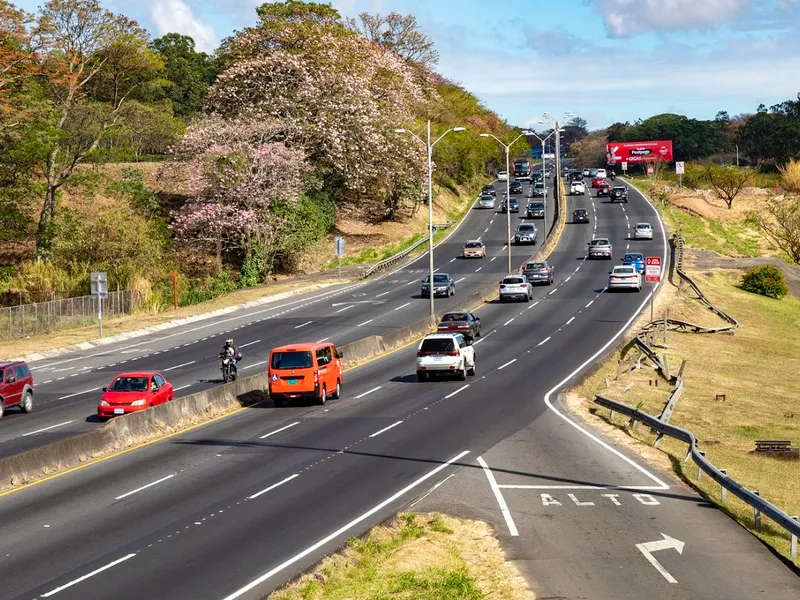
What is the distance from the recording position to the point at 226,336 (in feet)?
182

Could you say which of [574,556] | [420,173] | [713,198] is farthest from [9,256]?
[713,198]

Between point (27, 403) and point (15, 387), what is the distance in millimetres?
876

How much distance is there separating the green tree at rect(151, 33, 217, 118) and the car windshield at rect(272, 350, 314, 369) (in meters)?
94.7

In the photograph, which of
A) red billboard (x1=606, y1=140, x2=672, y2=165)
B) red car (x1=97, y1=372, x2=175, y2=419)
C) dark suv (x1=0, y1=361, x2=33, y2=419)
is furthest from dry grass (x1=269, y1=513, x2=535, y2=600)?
red billboard (x1=606, y1=140, x2=672, y2=165)

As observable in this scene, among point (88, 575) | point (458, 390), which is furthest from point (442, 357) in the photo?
point (88, 575)

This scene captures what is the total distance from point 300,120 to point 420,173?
48.7ft

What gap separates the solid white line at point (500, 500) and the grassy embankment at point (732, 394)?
400cm

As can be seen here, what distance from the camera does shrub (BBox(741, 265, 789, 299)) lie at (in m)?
72.7

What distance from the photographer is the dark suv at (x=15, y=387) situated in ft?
112

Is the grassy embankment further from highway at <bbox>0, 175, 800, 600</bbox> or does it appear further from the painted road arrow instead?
the painted road arrow

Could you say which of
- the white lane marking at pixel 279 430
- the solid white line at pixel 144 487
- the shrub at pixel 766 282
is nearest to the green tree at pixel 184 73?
the shrub at pixel 766 282

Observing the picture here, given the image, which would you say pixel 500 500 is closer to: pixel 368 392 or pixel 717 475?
pixel 717 475

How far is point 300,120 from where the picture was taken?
9025cm

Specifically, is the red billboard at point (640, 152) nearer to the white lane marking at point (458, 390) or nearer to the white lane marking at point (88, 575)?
the white lane marking at point (458, 390)
